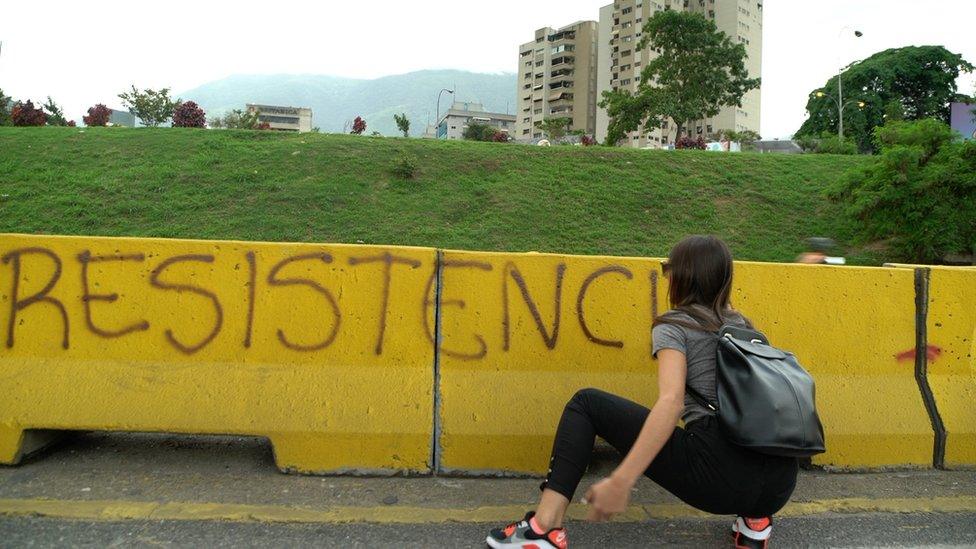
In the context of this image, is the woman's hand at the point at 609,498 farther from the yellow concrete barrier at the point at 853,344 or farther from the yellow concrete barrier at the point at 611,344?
the yellow concrete barrier at the point at 853,344

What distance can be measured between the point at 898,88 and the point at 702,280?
73.5 metres

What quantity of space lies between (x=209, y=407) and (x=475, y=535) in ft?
5.22

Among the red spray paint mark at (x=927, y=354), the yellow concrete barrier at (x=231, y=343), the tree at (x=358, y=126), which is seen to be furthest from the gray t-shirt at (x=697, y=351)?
the tree at (x=358, y=126)

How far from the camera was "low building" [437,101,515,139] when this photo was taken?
113m

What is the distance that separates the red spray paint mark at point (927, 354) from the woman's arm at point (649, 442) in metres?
2.26

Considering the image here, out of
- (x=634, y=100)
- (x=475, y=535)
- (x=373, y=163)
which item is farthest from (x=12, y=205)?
(x=634, y=100)

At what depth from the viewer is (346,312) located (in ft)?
11.7

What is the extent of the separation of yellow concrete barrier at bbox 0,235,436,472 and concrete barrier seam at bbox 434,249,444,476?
3cm

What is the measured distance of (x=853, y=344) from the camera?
384 centimetres

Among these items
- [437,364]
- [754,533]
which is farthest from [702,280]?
[437,364]

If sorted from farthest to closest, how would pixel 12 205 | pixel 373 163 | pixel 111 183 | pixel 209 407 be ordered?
pixel 373 163 < pixel 111 183 < pixel 12 205 < pixel 209 407

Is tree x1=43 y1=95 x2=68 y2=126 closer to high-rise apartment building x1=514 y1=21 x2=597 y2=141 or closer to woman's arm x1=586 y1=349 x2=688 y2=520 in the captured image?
woman's arm x1=586 y1=349 x2=688 y2=520

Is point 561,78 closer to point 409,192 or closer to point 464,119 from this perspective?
point 464,119

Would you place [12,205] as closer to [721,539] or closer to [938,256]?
[721,539]
